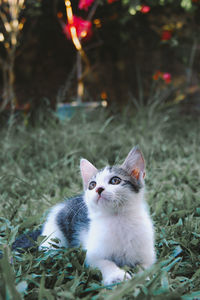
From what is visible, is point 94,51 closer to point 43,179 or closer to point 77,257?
point 43,179

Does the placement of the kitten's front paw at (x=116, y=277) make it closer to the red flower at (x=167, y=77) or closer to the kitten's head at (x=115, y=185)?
the kitten's head at (x=115, y=185)

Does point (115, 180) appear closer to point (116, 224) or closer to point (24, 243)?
point (116, 224)

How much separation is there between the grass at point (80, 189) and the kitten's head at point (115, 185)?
276 millimetres

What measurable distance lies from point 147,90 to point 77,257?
15.2 ft

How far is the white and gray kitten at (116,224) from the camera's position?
5.14 ft

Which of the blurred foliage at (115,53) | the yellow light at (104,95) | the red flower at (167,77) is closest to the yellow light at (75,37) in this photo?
the blurred foliage at (115,53)

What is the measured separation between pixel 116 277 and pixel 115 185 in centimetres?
42

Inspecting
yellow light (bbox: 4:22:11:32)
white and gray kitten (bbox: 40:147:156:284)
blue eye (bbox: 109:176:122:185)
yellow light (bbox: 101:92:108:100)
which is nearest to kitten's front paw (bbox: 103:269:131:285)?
white and gray kitten (bbox: 40:147:156:284)

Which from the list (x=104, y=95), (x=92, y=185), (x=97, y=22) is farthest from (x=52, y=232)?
(x=97, y=22)

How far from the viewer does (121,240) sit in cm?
158

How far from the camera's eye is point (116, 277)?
1.40 m

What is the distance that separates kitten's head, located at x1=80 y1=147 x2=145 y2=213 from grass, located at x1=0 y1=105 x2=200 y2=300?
0.91 ft

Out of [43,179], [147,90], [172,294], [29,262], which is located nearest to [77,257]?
[29,262]

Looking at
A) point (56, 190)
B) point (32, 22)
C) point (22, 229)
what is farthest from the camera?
point (32, 22)
